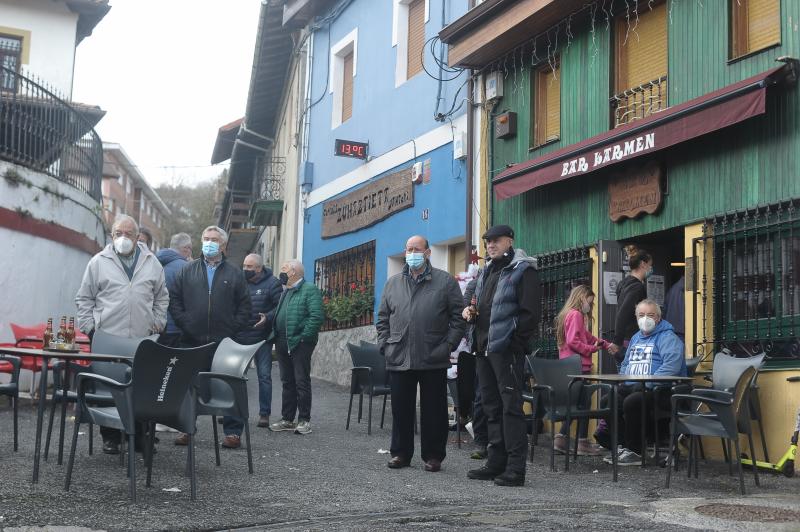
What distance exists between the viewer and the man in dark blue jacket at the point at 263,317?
11078mm

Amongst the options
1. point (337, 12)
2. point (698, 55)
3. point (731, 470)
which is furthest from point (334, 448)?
point (337, 12)

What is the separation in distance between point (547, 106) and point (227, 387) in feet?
22.6

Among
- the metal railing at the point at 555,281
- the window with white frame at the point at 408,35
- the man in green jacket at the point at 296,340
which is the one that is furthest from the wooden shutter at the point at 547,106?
the man in green jacket at the point at 296,340

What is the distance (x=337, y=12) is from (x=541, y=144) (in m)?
8.82

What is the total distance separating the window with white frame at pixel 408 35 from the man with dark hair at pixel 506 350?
9.56m

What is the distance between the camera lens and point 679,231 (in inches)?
435

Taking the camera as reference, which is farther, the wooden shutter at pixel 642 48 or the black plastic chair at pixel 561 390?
the wooden shutter at pixel 642 48

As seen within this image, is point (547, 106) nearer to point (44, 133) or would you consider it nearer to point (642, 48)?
point (642, 48)

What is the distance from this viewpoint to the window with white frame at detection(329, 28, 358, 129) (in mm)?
20453

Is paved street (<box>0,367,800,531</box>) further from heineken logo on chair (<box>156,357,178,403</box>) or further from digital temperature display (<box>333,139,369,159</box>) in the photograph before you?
digital temperature display (<box>333,139,369,159</box>)

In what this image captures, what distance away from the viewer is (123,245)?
856 centimetres

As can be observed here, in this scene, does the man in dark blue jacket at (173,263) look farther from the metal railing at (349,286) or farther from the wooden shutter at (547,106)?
the metal railing at (349,286)

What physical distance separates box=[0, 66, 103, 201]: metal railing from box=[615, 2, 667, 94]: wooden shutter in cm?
791

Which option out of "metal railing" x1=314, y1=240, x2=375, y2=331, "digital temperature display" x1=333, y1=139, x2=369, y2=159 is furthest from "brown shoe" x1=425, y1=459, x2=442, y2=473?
"digital temperature display" x1=333, y1=139, x2=369, y2=159
